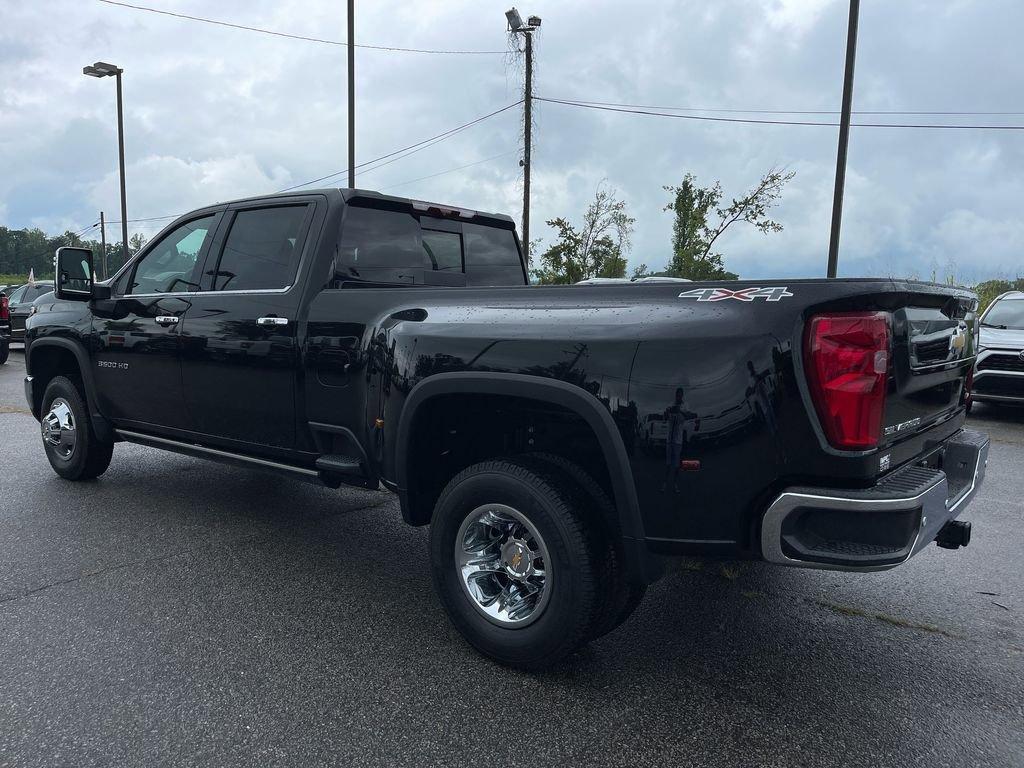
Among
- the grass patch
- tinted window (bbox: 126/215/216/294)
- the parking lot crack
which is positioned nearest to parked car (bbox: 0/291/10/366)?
tinted window (bbox: 126/215/216/294)

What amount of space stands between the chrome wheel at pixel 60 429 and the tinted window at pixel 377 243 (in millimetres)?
2893

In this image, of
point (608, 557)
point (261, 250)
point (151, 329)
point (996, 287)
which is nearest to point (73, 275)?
point (151, 329)

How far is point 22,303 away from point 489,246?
56.4ft

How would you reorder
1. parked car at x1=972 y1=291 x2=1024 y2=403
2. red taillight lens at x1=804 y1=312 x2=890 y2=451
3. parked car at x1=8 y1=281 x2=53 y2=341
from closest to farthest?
red taillight lens at x1=804 y1=312 x2=890 y2=451 < parked car at x1=972 y1=291 x2=1024 y2=403 < parked car at x1=8 y1=281 x2=53 y2=341

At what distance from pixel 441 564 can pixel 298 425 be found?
1194mm

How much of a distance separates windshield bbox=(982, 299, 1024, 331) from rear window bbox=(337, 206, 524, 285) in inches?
302

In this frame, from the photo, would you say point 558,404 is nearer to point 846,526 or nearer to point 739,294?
point 739,294

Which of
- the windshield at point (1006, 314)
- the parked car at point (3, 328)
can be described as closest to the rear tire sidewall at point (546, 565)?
the windshield at point (1006, 314)

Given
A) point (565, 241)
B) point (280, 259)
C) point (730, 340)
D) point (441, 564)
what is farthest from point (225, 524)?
point (565, 241)

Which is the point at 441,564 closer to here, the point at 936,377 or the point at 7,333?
the point at 936,377

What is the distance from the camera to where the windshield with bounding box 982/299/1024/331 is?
9812mm

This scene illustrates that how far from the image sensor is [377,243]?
4.15 m

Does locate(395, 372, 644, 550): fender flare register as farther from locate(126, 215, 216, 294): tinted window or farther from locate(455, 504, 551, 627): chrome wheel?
locate(126, 215, 216, 294): tinted window

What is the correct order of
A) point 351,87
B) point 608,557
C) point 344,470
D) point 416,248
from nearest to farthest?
point 608,557, point 344,470, point 416,248, point 351,87
